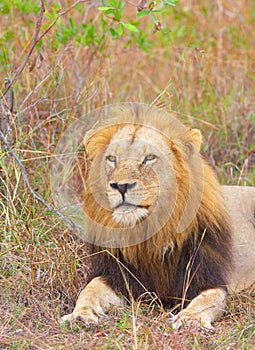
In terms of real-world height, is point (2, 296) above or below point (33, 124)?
below

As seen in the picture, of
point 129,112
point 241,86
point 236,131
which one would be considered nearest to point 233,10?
point 241,86

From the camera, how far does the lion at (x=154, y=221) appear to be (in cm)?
323

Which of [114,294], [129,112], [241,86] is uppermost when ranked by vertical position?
[129,112]

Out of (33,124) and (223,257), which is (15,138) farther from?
(223,257)

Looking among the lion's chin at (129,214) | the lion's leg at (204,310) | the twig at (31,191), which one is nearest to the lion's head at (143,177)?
the lion's chin at (129,214)

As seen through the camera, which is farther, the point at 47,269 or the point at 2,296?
the point at 47,269

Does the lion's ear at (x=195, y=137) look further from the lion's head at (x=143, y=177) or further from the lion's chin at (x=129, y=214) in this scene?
the lion's chin at (x=129, y=214)

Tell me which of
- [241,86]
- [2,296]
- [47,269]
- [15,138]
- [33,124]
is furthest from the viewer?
[241,86]

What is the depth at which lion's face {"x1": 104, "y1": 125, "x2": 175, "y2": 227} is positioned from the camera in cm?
315

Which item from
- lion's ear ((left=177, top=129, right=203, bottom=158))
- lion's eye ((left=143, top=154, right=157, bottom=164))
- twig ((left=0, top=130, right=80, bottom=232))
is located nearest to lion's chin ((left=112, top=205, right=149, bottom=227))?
lion's eye ((left=143, top=154, right=157, bottom=164))

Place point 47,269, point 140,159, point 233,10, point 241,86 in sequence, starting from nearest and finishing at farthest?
point 140,159 < point 47,269 < point 241,86 < point 233,10

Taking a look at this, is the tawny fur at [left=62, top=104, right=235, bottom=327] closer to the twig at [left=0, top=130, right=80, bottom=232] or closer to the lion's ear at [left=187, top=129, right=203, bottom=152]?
the lion's ear at [left=187, top=129, right=203, bottom=152]

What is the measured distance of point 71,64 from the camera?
5.53 metres

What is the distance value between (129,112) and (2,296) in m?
1.07
